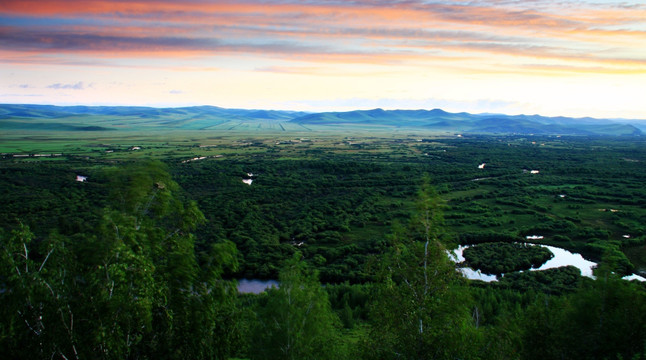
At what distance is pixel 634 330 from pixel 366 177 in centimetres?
7589

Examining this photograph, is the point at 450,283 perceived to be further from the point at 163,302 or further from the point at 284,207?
the point at 284,207

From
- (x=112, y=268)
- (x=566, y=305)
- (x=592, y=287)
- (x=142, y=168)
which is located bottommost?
(x=566, y=305)

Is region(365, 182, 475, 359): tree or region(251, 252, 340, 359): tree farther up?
region(365, 182, 475, 359): tree

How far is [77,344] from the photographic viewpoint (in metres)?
8.68

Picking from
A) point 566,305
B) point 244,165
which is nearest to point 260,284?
point 566,305

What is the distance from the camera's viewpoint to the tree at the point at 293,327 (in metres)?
13.1

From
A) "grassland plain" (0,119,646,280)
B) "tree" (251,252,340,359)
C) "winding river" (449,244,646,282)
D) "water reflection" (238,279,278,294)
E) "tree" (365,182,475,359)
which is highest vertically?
"tree" (365,182,475,359)

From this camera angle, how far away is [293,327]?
13.1 meters

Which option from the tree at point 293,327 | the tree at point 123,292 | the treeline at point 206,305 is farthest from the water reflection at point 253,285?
the tree at point 123,292

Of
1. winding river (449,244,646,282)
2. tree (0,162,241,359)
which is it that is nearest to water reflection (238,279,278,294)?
winding river (449,244,646,282)

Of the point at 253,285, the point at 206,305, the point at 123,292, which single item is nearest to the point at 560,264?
the point at 253,285

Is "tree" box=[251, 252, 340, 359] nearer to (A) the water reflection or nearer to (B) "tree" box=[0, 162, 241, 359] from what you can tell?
(B) "tree" box=[0, 162, 241, 359]

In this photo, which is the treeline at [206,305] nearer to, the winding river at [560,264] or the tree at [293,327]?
the tree at [293,327]

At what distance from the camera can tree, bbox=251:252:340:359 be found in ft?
42.9
